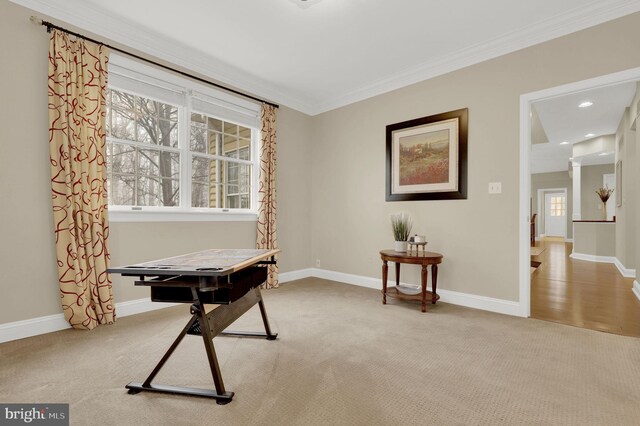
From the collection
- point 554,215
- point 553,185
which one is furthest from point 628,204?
point 554,215

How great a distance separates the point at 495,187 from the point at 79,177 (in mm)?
3997

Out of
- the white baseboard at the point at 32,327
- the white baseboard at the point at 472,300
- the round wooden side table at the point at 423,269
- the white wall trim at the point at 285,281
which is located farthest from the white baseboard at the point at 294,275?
the white baseboard at the point at 32,327

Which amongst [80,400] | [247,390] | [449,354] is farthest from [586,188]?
[80,400]

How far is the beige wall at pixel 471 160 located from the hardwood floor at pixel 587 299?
0.58 m

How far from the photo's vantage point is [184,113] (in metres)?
3.47

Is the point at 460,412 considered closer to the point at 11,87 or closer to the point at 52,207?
the point at 52,207

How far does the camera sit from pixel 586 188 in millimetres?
9867

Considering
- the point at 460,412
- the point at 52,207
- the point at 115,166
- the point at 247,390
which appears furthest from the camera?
the point at 115,166

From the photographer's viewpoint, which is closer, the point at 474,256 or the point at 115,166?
the point at 115,166

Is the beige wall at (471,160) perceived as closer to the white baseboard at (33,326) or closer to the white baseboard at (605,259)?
the white baseboard at (33,326)

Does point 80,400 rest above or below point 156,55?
below

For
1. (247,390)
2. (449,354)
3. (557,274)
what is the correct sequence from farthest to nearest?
(557,274) → (449,354) → (247,390)

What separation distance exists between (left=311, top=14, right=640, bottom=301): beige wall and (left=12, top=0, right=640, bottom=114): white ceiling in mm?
165

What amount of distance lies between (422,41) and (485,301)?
2839 millimetres
